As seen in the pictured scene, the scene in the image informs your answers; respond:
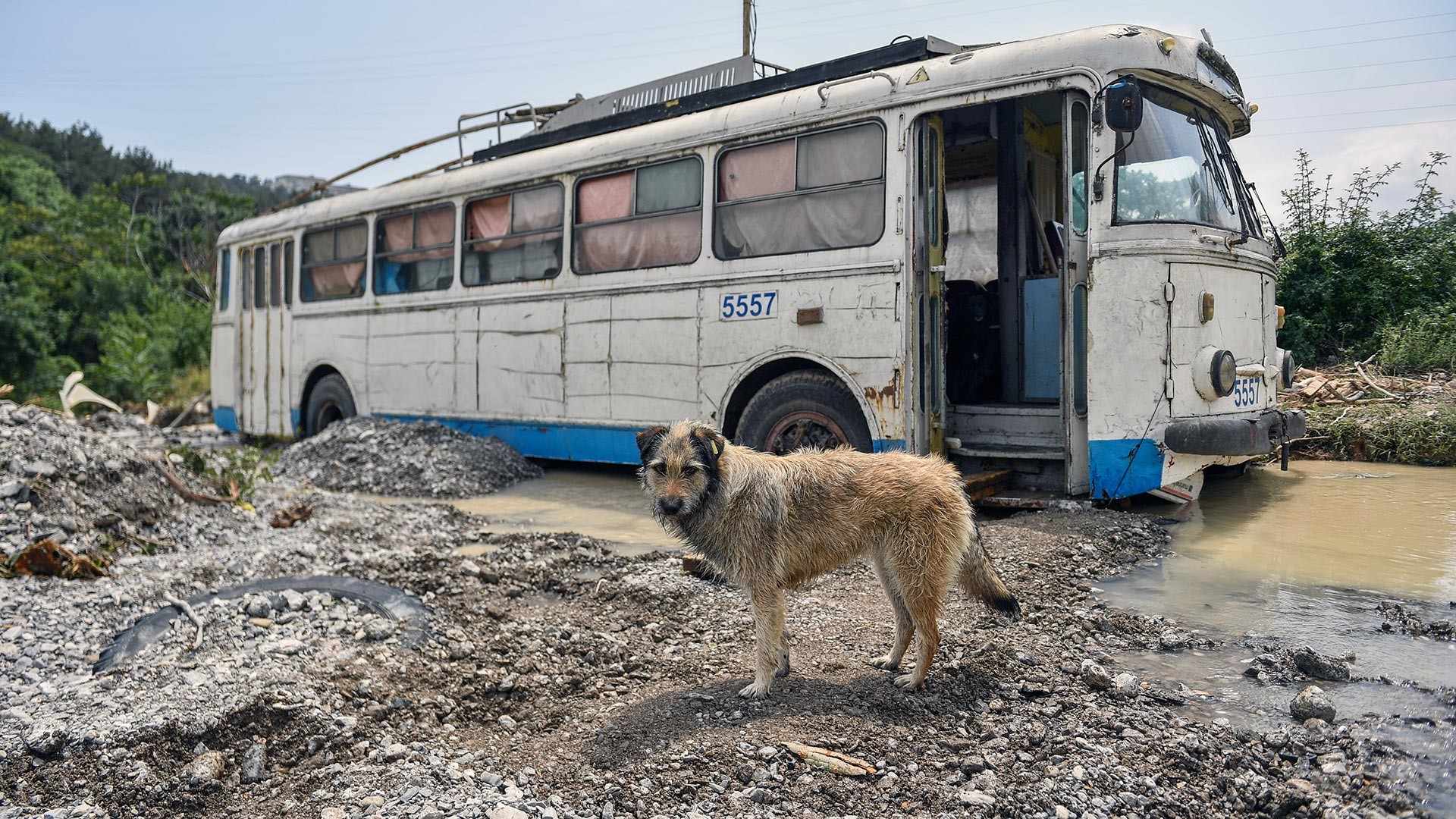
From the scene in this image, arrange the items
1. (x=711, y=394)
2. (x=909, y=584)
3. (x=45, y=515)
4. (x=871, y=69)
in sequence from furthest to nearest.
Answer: (x=711, y=394), (x=871, y=69), (x=45, y=515), (x=909, y=584)

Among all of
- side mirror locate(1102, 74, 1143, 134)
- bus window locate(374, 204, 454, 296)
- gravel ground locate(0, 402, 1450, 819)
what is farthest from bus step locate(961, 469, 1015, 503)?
bus window locate(374, 204, 454, 296)

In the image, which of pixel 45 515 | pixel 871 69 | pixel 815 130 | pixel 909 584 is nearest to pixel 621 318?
pixel 815 130

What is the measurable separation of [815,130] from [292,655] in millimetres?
5063

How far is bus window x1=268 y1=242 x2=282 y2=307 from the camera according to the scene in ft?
40.5

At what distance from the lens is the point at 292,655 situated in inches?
156

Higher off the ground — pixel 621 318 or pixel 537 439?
pixel 621 318

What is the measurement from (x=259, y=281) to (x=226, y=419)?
90.5 inches

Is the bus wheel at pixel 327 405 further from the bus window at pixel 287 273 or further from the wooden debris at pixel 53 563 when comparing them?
the wooden debris at pixel 53 563

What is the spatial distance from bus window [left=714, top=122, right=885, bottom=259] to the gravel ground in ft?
8.70

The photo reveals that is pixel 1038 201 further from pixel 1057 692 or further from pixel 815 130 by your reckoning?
pixel 1057 692

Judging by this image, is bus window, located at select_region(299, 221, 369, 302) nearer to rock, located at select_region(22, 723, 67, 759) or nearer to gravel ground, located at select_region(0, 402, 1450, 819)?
gravel ground, located at select_region(0, 402, 1450, 819)

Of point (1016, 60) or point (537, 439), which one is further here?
point (537, 439)

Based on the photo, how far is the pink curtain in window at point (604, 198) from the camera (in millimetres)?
8344

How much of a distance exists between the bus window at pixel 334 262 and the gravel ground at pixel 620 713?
6.52 m
